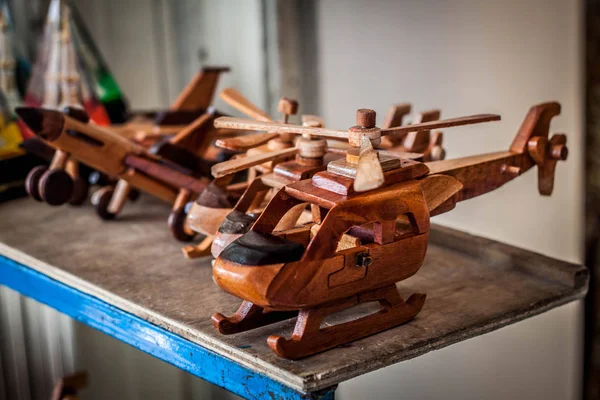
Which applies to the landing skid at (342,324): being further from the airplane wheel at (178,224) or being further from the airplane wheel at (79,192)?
the airplane wheel at (79,192)

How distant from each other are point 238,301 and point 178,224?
0.94 feet

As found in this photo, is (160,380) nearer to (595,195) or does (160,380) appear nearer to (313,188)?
(595,195)

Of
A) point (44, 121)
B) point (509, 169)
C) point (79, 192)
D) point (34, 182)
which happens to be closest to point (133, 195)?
point (79, 192)

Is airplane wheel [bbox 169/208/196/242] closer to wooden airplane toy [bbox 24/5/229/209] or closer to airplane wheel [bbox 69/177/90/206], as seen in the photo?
wooden airplane toy [bbox 24/5/229/209]

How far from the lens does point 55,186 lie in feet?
4.83

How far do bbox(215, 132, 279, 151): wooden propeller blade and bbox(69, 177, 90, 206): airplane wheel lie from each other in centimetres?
56

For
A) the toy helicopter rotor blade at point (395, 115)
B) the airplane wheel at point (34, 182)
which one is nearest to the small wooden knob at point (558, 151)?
the toy helicopter rotor blade at point (395, 115)

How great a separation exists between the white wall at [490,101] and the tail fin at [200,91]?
18.5 inches

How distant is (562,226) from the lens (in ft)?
5.87

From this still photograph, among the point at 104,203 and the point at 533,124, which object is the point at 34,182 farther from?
the point at 533,124

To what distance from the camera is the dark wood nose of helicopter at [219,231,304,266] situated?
899 mm

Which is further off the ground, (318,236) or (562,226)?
(318,236)

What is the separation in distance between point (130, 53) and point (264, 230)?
5.63ft

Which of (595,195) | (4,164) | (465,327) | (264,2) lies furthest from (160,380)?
(465,327)
